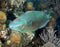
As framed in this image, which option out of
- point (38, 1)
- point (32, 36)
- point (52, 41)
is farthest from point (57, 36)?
point (38, 1)

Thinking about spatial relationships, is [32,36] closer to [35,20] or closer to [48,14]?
[35,20]

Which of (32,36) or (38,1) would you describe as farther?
(38,1)

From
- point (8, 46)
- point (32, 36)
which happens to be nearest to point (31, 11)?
point (32, 36)

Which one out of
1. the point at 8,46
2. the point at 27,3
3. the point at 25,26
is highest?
the point at 27,3

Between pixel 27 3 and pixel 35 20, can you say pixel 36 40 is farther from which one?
pixel 27 3

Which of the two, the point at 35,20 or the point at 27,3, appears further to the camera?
the point at 27,3

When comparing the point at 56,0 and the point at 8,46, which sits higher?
the point at 56,0
